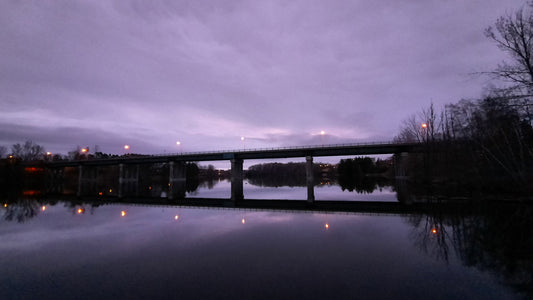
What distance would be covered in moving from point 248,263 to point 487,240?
1261cm

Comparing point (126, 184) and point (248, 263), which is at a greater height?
point (126, 184)

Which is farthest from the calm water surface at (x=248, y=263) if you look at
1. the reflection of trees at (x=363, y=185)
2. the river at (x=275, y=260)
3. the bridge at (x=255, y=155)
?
the reflection of trees at (x=363, y=185)

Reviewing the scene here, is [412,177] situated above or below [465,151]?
below

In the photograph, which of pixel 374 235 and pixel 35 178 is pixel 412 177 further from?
pixel 35 178

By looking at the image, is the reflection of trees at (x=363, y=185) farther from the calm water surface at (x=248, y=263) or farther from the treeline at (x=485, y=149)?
the calm water surface at (x=248, y=263)

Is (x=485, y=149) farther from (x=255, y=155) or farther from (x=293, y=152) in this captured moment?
(x=255, y=155)

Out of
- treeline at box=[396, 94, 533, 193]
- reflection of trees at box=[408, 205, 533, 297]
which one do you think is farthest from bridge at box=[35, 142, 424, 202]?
reflection of trees at box=[408, 205, 533, 297]

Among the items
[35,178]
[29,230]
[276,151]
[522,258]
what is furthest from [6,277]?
[35,178]

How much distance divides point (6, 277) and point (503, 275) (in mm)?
18010

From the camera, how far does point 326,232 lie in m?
15.4

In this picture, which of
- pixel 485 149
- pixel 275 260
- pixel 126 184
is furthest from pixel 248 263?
pixel 126 184

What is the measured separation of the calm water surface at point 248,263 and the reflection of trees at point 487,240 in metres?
0.14

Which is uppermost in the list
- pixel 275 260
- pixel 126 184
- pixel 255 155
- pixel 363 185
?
pixel 255 155

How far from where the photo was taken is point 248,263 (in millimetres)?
9742
